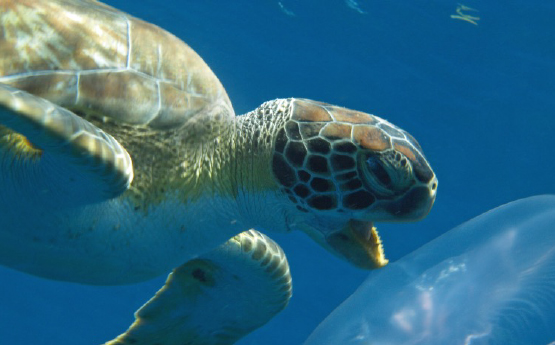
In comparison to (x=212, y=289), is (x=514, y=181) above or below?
below

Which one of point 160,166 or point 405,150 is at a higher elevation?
point 405,150

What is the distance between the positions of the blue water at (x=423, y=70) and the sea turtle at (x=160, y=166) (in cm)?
673

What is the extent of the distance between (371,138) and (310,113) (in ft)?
0.94

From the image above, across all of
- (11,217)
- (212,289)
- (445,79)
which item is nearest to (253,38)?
(445,79)

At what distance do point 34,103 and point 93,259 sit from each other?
920mm

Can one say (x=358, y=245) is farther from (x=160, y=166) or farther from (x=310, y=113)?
(x=160, y=166)

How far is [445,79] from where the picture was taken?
9.30 meters

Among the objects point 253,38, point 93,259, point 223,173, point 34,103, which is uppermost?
point 34,103

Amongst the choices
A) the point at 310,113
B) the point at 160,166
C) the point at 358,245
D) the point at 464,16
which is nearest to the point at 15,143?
the point at 160,166

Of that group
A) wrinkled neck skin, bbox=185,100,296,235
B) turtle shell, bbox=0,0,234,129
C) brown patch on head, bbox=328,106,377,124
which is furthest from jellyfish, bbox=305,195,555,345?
turtle shell, bbox=0,0,234,129

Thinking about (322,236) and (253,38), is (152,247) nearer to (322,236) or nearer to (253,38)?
(322,236)

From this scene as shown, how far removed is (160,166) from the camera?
1.91 m

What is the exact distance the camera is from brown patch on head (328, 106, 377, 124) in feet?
6.33

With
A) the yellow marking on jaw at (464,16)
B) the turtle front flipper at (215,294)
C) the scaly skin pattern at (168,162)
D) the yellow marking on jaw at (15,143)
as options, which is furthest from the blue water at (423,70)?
the yellow marking on jaw at (15,143)
